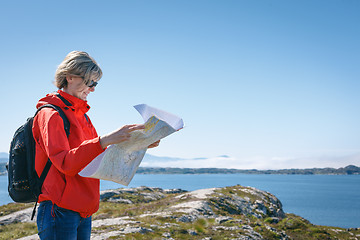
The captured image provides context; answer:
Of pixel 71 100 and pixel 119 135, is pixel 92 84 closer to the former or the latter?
pixel 71 100

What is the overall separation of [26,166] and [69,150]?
656 millimetres

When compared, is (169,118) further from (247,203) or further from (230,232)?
(247,203)

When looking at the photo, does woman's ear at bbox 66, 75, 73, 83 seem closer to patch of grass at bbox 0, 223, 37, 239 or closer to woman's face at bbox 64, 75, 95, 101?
woman's face at bbox 64, 75, 95, 101

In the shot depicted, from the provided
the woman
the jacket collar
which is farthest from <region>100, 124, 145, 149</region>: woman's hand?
the jacket collar

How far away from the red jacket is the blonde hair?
209mm

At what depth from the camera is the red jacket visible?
286cm

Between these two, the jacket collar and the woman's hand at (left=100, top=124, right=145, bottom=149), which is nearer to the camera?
the woman's hand at (left=100, top=124, right=145, bottom=149)

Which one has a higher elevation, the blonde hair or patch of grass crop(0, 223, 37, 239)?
the blonde hair

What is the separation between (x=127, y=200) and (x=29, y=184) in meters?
28.1

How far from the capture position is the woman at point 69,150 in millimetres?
2873

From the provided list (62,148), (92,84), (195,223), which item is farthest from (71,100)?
(195,223)

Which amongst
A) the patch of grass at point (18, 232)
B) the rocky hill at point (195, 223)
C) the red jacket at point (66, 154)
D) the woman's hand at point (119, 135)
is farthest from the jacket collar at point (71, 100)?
the patch of grass at point (18, 232)

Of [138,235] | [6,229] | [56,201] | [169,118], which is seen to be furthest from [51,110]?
[6,229]

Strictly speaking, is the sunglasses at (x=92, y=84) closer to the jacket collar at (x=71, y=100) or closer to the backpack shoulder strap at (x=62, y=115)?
the jacket collar at (x=71, y=100)
